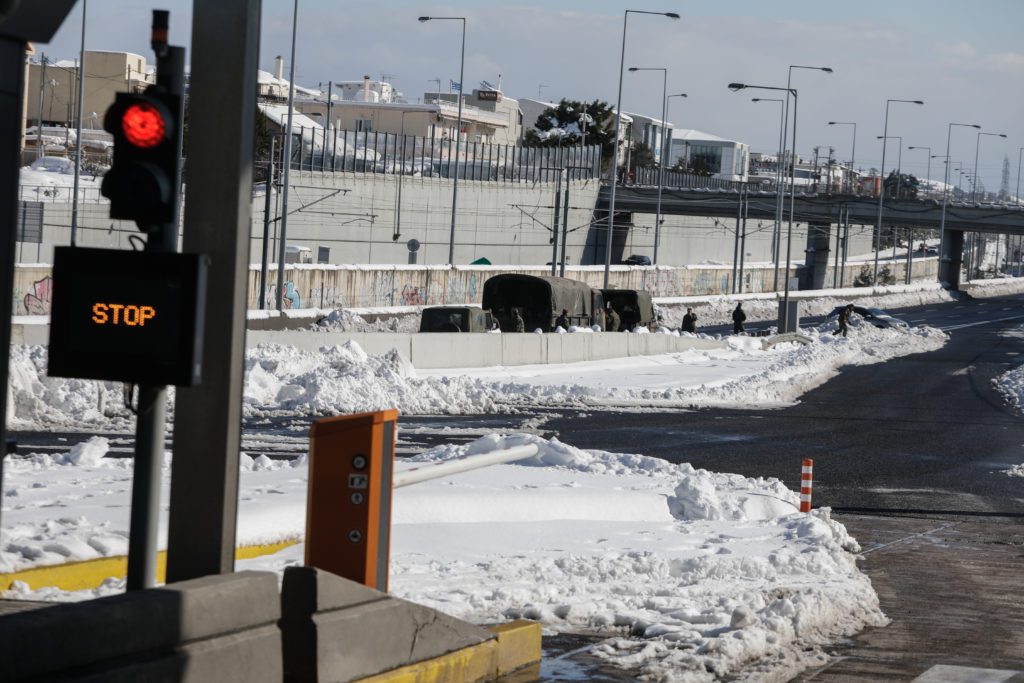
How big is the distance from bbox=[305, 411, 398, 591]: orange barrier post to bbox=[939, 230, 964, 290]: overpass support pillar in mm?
117313

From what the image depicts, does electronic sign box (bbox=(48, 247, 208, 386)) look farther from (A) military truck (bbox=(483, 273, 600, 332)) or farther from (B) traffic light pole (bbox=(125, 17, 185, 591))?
(A) military truck (bbox=(483, 273, 600, 332))

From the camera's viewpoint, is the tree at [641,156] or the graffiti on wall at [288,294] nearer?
the graffiti on wall at [288,294]

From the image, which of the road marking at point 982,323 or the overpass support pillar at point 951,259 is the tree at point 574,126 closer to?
the overpass support pillar at point 951,259

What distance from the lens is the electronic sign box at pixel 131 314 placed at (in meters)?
5.80

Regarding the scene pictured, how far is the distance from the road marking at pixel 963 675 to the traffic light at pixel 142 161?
500cm

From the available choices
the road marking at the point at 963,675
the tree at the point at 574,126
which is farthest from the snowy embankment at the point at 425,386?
the tree at the point at 574,126

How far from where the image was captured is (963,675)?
8.28 meters

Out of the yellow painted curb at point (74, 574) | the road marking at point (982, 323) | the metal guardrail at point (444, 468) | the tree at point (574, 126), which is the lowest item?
Result: the road marking at point (982, 323)

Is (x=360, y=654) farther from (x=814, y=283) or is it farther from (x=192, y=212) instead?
(x=814, y=283)

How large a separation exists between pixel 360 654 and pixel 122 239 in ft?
189

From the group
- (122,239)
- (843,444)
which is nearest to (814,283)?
(122,239)

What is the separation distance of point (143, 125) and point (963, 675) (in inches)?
219

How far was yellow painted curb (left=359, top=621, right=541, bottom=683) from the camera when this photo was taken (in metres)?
7.14

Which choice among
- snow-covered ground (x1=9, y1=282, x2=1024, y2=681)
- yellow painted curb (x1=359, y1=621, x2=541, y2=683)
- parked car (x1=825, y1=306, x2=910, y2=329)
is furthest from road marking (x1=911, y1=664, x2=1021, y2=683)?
parked car (x1=825, y1=306, x2=910, y2=329)
